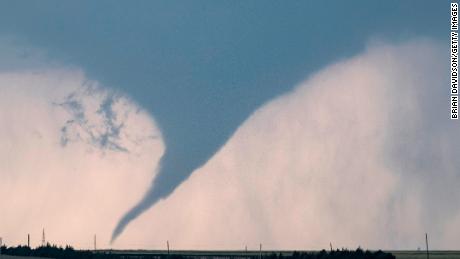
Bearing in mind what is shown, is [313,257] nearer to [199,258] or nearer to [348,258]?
[348,258]

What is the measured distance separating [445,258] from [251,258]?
38641 millimetres

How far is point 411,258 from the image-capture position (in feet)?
570

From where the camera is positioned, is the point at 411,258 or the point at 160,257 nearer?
the point at 160,257

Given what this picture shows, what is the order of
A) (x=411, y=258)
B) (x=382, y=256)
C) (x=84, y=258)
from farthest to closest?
(x=411, y=258) → (x=84, y=258) → (x=382, y=256)

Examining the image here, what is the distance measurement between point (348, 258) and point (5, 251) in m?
93.2

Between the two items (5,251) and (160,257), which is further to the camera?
(5,251)

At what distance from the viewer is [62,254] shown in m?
155

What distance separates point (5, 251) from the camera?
181 metres

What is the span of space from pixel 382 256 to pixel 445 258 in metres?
58.2

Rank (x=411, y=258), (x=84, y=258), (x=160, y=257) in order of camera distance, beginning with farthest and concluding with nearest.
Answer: (x=411, y=258)
(x=160, y=257)
(x=84, y=258)

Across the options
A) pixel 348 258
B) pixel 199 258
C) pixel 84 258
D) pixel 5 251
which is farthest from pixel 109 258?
pixel 348 258

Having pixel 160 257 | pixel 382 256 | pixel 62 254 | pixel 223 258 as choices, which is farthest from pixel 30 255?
pixel 382 256

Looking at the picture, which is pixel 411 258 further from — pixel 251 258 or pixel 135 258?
pixel 135 258

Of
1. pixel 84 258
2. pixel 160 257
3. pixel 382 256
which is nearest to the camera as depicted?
pixel 382 256
